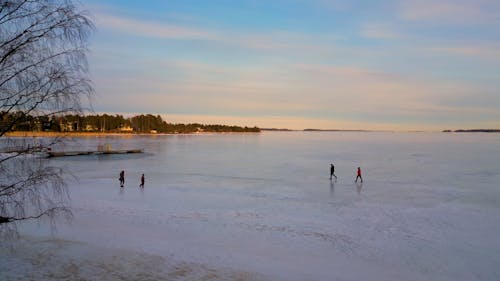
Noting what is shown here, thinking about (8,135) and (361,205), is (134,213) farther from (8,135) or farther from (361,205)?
(8,135)

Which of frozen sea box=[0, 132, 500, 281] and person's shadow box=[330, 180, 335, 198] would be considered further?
person's shadow box=[330, 180, 335, 198]

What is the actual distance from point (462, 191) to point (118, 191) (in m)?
17.8

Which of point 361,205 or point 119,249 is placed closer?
point 119,249

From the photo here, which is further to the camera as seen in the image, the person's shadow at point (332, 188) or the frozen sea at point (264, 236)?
the person's shadow at point (332, 188)

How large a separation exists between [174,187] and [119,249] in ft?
41.2

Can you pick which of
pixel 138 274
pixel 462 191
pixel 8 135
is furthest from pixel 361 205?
pixel 8 135

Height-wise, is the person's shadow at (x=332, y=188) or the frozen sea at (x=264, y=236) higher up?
the person's shadow at (x=332, y=188)

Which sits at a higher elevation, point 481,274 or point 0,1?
point 0,1

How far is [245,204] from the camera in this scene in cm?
1902

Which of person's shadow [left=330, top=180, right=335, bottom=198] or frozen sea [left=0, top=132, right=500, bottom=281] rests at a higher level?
person's shadow [left=330, top=180, right=335, bottom=198]

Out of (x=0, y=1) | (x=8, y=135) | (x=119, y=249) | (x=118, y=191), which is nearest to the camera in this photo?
(x=0, y=1)

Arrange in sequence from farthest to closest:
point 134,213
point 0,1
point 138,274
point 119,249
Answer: point 134,213, point 119,249, point 138,274, point 0,1

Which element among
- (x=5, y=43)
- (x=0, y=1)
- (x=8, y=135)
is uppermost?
(x=0, y=1)

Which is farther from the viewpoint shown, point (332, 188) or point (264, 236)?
point (332, 188)
